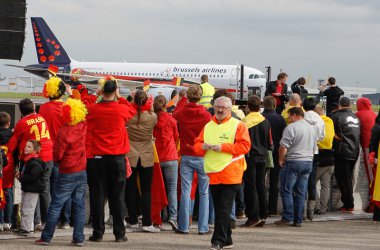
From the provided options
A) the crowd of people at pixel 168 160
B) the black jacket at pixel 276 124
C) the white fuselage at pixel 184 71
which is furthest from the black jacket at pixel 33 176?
the white fuselage at pixel 184 71

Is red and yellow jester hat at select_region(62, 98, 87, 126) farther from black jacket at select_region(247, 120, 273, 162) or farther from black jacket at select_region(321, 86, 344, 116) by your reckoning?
black jacket at select_region(321, 86, 344, 116)

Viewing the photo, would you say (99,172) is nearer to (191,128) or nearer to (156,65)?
(191,128)

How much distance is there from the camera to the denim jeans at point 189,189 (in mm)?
11367

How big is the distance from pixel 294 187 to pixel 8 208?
3975mm

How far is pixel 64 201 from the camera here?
10086 millimetres

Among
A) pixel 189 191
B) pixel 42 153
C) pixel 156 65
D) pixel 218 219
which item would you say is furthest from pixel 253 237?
pixel 156 65

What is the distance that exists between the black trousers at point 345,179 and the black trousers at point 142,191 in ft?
13.3

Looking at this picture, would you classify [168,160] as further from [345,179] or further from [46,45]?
[46,45]

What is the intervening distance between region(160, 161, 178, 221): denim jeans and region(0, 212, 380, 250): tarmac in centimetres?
29

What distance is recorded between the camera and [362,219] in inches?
552

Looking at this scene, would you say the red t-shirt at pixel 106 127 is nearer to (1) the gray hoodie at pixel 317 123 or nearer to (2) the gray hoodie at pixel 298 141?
(2) the gray hoodie at pixel 298 141

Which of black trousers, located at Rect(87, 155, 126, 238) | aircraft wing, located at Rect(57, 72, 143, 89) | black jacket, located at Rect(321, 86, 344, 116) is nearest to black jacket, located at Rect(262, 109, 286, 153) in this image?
black trousers, located at Rect(87, 155, 126, 238)

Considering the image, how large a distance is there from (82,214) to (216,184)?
4.98 feet

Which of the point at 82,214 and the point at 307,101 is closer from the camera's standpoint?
the point at 82,214
